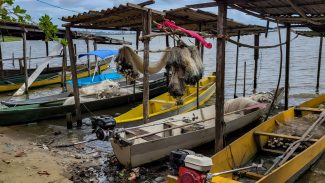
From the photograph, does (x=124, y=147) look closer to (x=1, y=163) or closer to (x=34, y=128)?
(x=1, y=163)

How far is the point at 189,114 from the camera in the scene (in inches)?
412

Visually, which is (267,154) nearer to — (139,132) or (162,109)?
(139,132)

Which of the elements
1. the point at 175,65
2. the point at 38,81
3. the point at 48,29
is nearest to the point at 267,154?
the point at 175,65

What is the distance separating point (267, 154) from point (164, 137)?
2647 millimetres

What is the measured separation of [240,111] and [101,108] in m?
6.22

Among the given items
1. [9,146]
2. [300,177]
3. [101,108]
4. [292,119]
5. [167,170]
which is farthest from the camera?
[101,108]

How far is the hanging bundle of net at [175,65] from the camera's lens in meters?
9.19

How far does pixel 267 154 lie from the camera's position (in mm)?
8281

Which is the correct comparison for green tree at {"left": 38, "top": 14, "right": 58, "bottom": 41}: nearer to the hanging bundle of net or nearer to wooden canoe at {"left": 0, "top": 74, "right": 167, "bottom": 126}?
the hanging bundle of net

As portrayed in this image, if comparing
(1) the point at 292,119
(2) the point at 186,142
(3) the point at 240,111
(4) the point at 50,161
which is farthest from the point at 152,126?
(1) the point at 292,119

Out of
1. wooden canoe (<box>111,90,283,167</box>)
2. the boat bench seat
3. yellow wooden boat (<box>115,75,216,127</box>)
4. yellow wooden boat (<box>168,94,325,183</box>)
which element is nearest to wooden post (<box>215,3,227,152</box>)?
yellow wooden boat (<box>168,94,325,183</box>)

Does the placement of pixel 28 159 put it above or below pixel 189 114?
below

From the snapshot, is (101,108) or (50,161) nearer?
(50,161)

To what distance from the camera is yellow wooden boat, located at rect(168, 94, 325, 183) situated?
6109mm
